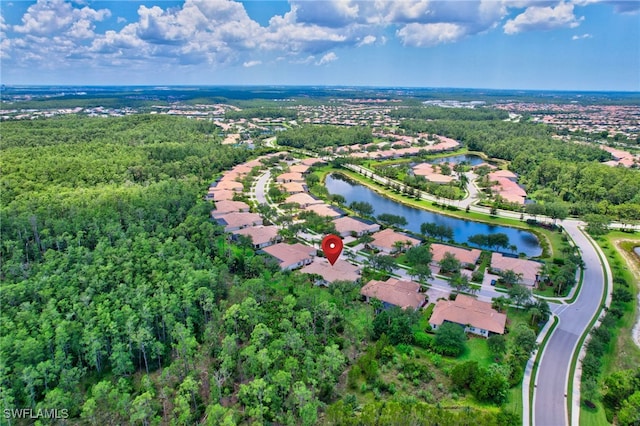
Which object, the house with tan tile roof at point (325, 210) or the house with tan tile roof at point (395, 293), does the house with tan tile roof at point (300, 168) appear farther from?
the house with tan tile roof at point (395, 293)

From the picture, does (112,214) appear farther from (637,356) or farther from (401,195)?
(637,356)

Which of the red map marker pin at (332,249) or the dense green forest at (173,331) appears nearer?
the dense green forest at (173,331)

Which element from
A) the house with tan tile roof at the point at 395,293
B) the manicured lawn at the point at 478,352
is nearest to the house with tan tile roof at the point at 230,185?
the house with tan tile roof at the point at 395,293

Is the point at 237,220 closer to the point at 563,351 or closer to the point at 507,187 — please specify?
the point at 563,351

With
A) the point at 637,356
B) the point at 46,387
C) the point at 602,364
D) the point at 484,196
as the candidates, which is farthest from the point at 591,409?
the point at 484,196

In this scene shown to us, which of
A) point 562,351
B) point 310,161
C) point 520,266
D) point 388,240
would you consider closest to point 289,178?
point 310,161

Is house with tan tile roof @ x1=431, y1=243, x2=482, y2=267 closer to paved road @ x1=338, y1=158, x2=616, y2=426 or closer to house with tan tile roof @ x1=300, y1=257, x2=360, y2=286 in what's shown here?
house with tan tile roof @ x1=300, y1=257, x2=360, y2=286

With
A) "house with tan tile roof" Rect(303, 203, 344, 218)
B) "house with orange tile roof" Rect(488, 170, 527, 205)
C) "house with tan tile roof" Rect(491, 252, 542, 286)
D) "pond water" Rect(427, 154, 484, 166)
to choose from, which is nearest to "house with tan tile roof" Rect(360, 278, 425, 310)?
"house with tan tile roof" Rect(491, 252, 542, 286)

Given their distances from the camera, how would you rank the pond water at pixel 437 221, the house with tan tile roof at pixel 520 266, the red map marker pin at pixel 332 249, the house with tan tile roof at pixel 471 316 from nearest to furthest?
the house with tan tile roof at pixel 471 316 < the house with tan tile roof at pixel 520 266 < the red map marker pin at pixel 332 249 < the pond water at pixel 437 221
